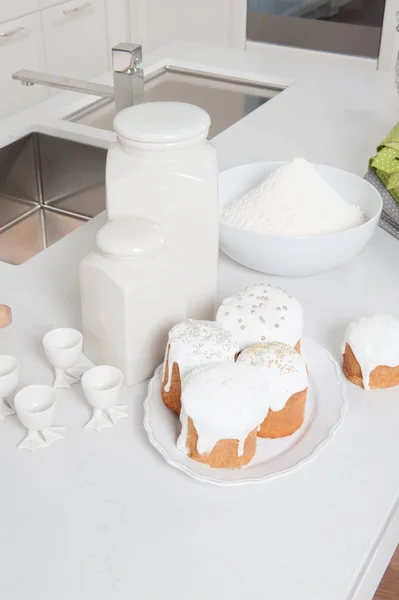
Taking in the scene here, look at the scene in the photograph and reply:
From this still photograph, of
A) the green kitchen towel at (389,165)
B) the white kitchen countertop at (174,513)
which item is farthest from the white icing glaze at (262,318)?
the green kitchen towel at (389,165)

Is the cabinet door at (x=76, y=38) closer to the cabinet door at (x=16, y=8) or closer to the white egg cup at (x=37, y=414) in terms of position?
the cabinet door at (x=16, y=8)

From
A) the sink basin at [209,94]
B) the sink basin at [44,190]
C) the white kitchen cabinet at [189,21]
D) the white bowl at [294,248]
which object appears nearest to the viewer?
the white bowl at [294,248]

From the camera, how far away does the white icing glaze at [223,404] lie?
75 centimetres

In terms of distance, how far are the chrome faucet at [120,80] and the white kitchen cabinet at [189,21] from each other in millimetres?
2300

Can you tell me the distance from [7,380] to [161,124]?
347mm

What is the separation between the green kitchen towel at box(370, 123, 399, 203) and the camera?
1.27 m

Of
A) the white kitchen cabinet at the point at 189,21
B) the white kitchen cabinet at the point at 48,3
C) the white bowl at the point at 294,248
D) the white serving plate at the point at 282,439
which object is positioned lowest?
the white kitchen cabinet at the point at 189,21

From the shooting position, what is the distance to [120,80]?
143cm

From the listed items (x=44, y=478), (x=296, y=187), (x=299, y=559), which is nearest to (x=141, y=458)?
(x=44, y=478)

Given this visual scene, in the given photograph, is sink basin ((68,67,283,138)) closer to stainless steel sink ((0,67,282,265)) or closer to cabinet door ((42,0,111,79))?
stainless steel sink ((0,67,282,265))

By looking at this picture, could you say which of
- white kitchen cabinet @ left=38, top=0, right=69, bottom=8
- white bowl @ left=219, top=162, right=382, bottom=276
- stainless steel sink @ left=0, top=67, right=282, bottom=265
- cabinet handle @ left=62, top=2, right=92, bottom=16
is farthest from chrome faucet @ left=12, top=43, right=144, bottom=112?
cabinet handle @ left=62, top=2, right=92, bottom=16

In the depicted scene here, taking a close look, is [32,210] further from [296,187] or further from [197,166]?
[197,166]

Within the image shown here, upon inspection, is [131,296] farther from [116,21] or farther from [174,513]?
[116,21]

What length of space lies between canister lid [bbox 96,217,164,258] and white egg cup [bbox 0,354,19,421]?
0.17 meters
